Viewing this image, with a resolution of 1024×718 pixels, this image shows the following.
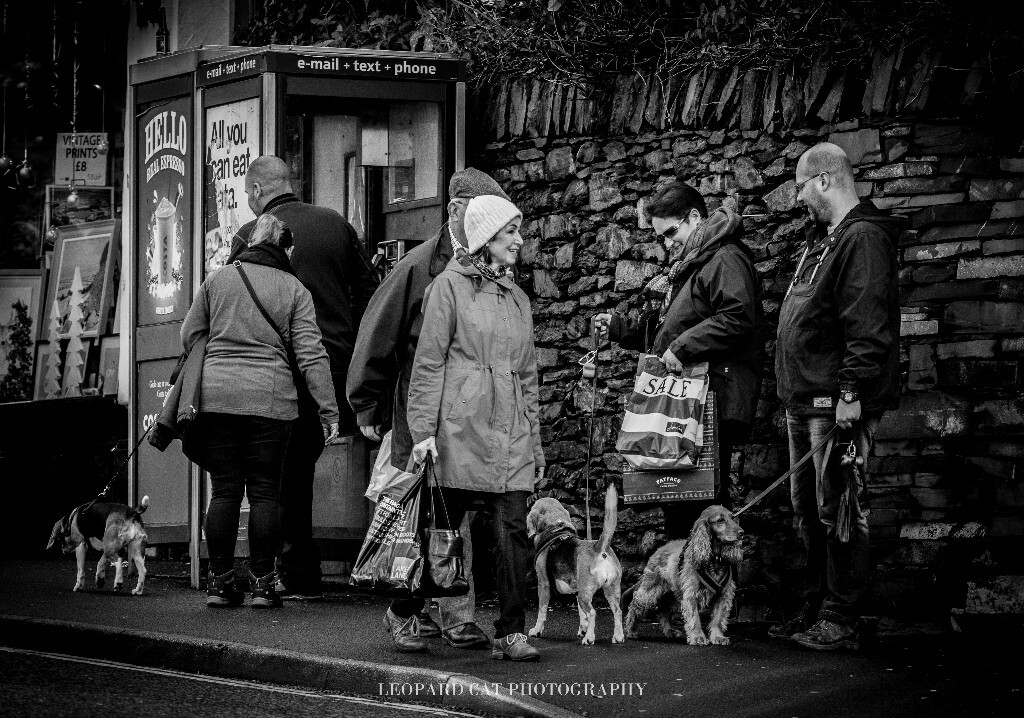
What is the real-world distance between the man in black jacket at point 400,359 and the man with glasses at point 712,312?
1233 mm

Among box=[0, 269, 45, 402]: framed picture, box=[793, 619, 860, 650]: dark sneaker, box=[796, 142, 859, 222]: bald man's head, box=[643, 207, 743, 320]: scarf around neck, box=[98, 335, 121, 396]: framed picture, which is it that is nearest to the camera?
box=[793, 619, 860, 650]: dark sneaker

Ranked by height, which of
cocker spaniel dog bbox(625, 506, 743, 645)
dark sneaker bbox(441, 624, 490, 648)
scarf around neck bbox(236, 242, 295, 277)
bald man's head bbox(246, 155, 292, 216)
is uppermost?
bald man's head bbox(246, 155, 292, 216)

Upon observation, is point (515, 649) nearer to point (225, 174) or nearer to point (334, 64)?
point (334, 64)

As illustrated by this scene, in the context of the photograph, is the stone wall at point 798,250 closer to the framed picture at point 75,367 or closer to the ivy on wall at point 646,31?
the ivy on wall at point 646,31

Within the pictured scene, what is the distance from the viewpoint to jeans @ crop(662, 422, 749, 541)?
25.9 feet

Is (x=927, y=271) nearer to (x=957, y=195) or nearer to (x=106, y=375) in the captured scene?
(x=957, y=195)

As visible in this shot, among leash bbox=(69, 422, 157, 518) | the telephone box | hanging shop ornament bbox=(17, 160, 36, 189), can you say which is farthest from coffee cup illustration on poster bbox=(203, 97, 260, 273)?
hanging shop ornament bbox=(17, 160, 36, 189)

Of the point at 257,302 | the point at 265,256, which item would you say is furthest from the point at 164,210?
the point at 257,302

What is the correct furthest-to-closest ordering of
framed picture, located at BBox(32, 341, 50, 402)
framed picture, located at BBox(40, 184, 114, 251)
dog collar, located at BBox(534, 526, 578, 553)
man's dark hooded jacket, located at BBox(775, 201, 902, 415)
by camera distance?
framed picture, located at BBox(40, 184, 114, 251) < framed picture, located at BBox(32, 341, 50, 402) < dog collar, located at BBox(534, 526, 578, 553) < man's dark hooded jacket, located at BBox(775, 201, 902, 415)

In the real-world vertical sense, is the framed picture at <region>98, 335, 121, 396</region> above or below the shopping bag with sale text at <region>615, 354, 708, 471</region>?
above

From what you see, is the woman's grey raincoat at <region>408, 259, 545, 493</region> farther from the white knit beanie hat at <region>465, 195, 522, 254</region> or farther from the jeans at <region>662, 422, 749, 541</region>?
the jeans at <region>662, 422, 749, 541</region>

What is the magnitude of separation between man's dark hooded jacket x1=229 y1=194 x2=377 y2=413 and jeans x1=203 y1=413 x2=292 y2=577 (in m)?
0.88

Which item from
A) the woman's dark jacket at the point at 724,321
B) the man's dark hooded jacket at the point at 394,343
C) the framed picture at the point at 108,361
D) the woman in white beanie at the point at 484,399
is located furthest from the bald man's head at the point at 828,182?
the framed picture at the point at 108,361

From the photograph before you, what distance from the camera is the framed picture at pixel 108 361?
14922 mm
